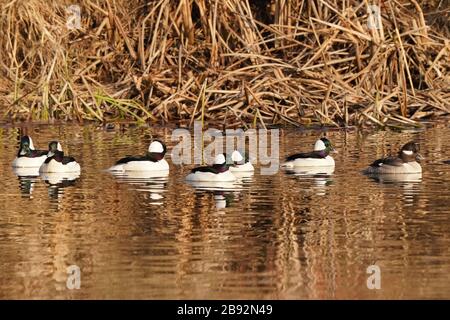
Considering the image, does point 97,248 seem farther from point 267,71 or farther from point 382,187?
point 267,71

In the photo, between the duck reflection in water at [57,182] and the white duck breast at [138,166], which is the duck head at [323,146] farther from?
the duck reflection in water at [57,182]

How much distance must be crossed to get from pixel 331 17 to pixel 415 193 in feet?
33.3

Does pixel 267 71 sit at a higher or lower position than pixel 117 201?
higher

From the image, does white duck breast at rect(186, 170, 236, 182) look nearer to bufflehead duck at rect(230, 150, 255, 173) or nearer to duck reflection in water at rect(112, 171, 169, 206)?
duck reflection in water at rect(112, 171, 169, 206)

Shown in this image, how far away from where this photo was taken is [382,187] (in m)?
16.3

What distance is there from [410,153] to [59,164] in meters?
4.67

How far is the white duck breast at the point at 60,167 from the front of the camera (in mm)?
17578

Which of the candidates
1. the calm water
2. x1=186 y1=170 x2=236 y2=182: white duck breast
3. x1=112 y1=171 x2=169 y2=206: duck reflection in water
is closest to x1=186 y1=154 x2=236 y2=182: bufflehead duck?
x1=186 y1=170 x2=236 y2=182: white duck breast

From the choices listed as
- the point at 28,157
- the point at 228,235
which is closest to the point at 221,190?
the point at 228,235

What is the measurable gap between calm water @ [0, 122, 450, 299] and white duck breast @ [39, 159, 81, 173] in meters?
0.17

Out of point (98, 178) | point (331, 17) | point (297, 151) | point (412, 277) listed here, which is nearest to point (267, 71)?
point (331, 17)

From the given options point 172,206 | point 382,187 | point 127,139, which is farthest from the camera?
point 127,139

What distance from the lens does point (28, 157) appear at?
1884 cm

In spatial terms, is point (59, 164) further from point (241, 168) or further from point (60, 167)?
point (241, 168)
